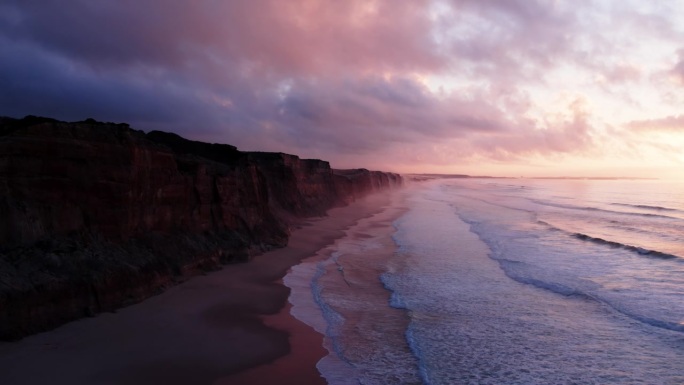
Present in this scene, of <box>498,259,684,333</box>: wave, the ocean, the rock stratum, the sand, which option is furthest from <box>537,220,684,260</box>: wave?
the rock stratum

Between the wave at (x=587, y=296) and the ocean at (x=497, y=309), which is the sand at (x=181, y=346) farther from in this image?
the wave at (x=587, y=296)

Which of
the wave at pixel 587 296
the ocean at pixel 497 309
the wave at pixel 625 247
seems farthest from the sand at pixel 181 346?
the wave at pixel 625 247

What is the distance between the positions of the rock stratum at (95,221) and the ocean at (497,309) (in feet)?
14.5

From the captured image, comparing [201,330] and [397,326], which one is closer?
[201,330]

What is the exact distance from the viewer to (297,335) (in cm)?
1195

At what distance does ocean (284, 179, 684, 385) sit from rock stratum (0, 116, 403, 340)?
4409 millimetres

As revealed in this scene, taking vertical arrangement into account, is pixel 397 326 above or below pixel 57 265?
below

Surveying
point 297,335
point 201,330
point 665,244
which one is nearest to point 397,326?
point 297,335

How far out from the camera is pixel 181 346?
10602mm

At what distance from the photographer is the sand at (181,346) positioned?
8984mm

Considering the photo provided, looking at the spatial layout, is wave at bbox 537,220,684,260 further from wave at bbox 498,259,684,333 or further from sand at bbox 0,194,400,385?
sand at bbox 0,194,400,385

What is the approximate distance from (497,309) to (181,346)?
367 inches

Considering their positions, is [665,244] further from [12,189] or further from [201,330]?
[12,189]

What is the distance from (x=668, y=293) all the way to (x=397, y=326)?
10.3 m
